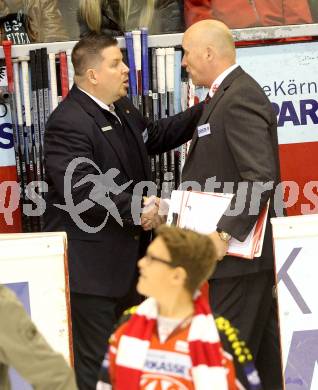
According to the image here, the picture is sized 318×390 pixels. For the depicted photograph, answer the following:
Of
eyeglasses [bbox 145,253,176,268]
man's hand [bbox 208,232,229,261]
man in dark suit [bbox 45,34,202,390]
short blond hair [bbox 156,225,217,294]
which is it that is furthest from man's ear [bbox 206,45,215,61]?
eyeglasses [bbox 145,253,176,268]

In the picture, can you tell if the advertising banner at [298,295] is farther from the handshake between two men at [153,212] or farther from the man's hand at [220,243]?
the handshake between two men at [153,212]

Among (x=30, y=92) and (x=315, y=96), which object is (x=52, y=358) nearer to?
(x=30, y=92)

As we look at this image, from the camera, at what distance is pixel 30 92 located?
22.1ft

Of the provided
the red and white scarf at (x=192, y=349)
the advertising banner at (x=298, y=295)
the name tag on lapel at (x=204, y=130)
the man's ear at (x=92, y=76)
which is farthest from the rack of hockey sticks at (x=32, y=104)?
the red and white scarf at (x=192, y=349)

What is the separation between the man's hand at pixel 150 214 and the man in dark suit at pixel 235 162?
314 mm

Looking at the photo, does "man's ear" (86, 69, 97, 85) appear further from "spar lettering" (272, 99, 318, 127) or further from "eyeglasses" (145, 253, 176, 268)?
"eyeglasses" (145, 253, 176, 268)

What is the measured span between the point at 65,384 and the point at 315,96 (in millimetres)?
3986

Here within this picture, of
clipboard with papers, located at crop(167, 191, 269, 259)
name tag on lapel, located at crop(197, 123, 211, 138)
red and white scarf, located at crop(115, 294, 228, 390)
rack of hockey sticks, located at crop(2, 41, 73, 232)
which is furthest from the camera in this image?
rack of hockey sticks, located at crop(2, 41, 73, 232)

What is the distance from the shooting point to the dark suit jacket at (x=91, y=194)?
18.4 feet

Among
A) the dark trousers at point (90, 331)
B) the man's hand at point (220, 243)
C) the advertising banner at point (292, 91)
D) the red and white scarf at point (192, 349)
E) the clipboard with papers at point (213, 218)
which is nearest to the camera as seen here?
the red and white scarf at point (192, 349)

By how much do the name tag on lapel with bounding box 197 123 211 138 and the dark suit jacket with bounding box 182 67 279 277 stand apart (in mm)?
15

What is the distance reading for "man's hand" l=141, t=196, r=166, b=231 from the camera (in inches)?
222

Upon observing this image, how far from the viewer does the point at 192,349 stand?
3709 mm

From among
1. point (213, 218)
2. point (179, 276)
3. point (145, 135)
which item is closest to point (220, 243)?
point (213, 218)
